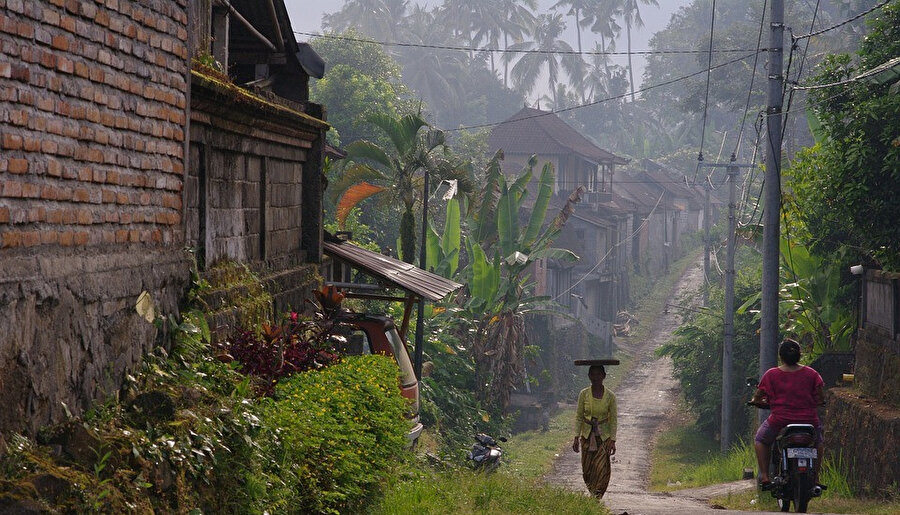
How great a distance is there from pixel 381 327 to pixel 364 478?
14.6 ft

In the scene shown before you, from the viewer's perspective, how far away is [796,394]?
32.2 ft

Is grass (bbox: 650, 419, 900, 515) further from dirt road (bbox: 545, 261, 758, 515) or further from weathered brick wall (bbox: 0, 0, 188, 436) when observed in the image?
weathered brick wall (bbox: 0, 0, 188, 436)

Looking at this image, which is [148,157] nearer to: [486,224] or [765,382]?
[765,382]

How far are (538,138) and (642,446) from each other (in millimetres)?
30933

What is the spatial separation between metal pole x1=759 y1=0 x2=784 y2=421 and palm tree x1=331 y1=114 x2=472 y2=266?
7.90 m

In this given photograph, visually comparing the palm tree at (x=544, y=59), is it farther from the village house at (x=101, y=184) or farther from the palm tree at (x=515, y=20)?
the village house at (x=101, y=184)

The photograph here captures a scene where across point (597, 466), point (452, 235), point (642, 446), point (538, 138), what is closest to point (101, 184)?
point (597, 466)

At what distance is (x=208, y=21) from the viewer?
10758 millimetres

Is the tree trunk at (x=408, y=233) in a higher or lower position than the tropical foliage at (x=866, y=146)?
lower

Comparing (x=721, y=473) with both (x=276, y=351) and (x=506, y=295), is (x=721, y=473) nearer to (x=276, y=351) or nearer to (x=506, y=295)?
(x=506, y=295)

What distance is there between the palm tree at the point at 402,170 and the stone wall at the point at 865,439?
9.39 m

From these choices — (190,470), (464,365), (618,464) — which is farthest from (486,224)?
(190,470)

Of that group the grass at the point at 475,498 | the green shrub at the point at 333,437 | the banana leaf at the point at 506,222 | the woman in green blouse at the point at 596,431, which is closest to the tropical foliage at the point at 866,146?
the woman in green blouse at the point at 596,431

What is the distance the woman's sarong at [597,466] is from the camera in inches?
422
